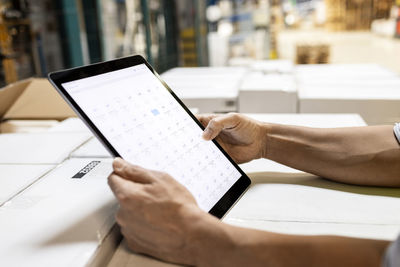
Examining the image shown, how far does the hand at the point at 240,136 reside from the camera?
2.68 ft

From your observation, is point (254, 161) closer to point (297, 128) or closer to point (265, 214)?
point (297, 128)

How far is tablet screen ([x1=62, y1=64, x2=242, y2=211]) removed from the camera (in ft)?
2.06

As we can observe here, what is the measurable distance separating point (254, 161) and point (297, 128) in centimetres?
15

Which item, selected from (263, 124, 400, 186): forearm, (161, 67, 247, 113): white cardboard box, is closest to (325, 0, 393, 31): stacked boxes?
(161, 67, 247, 113): white cardboard box

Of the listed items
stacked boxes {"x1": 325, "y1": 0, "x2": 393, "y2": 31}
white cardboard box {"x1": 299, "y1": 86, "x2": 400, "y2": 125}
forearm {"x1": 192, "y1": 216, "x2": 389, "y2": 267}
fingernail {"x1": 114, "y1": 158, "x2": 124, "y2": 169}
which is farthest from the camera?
stacked boxes {"x1": 325, "y1": 0, "x2": 393, "y2": 31}

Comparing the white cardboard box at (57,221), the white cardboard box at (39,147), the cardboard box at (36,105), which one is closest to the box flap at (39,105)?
the cardboard box at (36,105)

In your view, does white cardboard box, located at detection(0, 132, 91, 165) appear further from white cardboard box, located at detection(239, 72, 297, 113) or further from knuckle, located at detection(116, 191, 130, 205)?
white cardboard box, located at detection(239, 72, 297, 113)

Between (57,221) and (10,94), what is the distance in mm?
1085

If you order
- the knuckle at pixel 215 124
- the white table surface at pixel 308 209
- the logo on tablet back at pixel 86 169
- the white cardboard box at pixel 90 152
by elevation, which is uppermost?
the knuckle at pixel 215 124

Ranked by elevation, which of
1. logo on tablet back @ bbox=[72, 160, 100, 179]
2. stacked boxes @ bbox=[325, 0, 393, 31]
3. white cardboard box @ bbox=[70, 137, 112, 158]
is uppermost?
stacked boxes @ bbox=[325, 0, 393, 31]

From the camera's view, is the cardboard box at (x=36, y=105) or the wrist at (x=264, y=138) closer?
the wrist at (x=264, y=138)

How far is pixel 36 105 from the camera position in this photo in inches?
62.8

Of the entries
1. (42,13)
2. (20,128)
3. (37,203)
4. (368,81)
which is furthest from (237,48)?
(37,203)

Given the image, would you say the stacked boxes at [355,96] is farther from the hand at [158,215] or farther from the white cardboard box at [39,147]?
the hand at [158,215]
